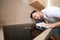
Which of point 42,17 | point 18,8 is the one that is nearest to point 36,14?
point 42,17

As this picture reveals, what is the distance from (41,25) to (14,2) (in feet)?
3.48

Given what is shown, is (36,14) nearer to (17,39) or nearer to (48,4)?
(17,39)

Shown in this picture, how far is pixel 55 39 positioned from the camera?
1.16 m

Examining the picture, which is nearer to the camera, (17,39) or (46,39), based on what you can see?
(46,39)

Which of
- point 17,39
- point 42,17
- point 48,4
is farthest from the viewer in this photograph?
point 48,4

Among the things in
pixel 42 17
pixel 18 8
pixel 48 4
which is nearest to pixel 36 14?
pixel 42 17

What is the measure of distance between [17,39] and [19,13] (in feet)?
4.26

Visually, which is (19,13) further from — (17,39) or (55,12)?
(17,39)

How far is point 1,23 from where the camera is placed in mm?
2414

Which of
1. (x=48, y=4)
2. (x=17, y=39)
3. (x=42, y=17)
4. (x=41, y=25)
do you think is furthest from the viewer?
(x=48, y=4)

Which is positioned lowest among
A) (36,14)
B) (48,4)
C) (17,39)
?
(17,39)

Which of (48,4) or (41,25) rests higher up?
(48,4)

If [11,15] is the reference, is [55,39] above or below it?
below

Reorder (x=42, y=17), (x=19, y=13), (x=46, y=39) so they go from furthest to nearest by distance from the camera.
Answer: (x=19, y=13), (x=42, y=17), (x=46, y=39)
